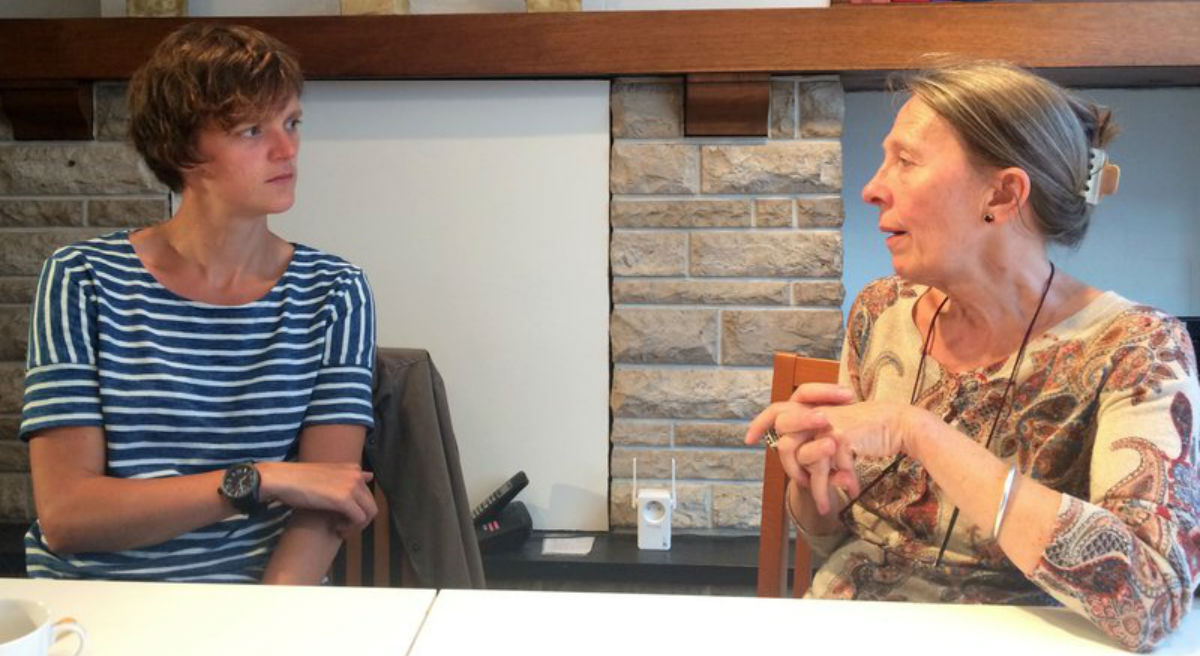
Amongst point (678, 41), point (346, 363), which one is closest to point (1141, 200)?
point (678, 41)

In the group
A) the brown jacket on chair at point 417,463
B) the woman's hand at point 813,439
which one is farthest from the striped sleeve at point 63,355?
the woman's hand at point 813,439

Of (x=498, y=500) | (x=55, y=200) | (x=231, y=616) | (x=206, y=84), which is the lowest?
(x=498, y=500)

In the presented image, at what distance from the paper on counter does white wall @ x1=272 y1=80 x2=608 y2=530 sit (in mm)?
66

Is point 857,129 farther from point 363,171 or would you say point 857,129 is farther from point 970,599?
point 970,599

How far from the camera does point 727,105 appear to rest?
2.46 meters

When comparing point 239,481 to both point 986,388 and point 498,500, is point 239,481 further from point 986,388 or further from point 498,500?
point 498,500

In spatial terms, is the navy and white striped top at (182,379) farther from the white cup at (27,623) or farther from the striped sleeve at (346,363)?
the white cup at (27,623)

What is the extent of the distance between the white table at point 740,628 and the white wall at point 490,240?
152 centimetres

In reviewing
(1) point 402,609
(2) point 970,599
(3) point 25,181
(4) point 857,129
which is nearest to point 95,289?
(1) point 402,609

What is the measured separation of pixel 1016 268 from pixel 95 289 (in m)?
1.09

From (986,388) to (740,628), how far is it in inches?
17.9

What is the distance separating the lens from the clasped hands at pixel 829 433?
1.15 m

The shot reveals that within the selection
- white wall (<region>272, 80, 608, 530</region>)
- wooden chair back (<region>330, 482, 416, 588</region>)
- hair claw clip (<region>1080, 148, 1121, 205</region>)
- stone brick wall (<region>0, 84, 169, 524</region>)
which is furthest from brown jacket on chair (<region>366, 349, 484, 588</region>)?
stone brick wall (<region>0, 84, 169, 524</region>)

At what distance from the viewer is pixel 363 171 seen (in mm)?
2580
